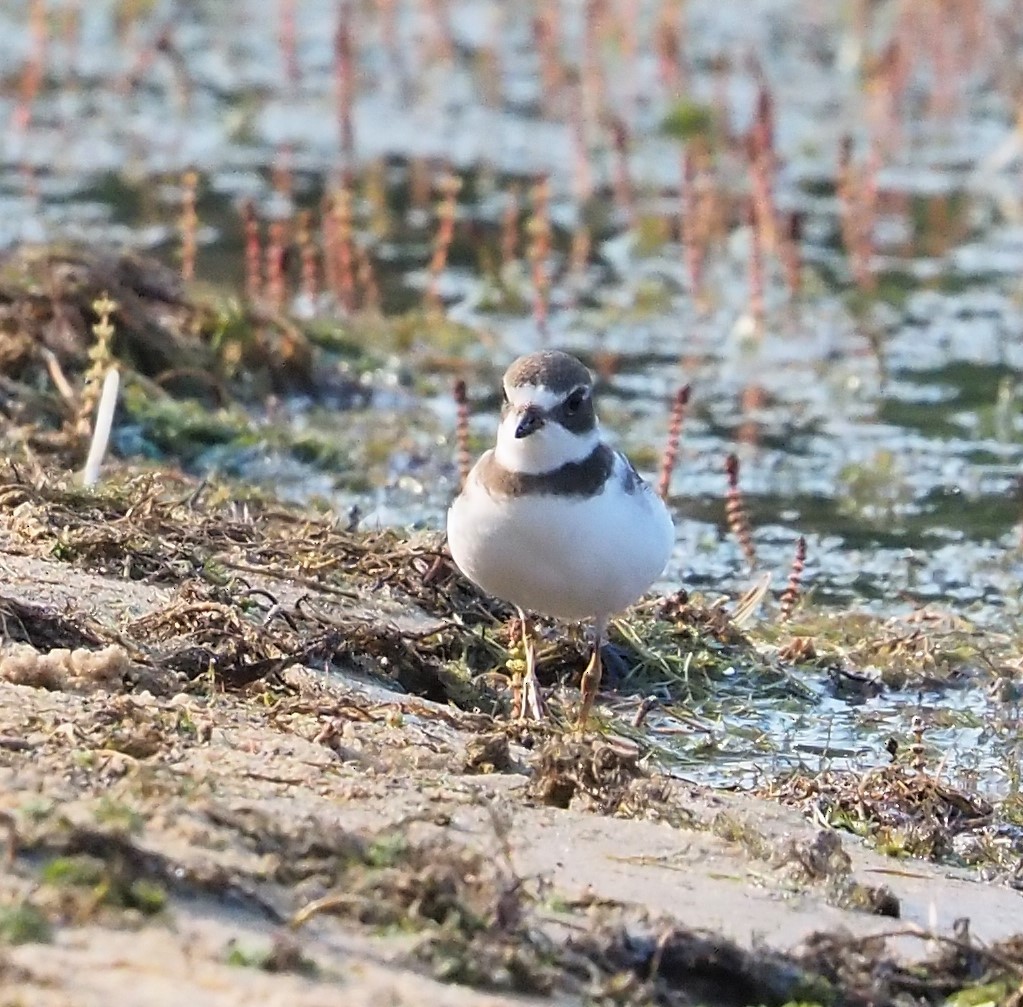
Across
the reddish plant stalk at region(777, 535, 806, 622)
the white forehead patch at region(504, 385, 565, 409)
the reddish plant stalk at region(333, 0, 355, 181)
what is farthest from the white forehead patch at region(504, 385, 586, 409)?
the reddish plant stalk at region(333, 0, 355, 181)

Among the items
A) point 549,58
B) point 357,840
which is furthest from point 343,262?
point 357,840

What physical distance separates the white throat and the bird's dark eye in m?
0.08

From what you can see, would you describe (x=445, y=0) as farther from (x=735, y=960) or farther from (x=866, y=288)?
(x=735, y=960)

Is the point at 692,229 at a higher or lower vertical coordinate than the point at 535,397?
higher

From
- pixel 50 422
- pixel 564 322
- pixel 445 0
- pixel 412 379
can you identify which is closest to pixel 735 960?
pixel 50 422

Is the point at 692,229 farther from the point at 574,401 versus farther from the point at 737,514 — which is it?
the point at 574,401

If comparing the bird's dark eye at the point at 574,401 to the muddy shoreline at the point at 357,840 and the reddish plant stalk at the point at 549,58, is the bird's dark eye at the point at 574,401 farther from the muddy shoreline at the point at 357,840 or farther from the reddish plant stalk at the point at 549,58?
the reddish plant stalk at the point at 549,58

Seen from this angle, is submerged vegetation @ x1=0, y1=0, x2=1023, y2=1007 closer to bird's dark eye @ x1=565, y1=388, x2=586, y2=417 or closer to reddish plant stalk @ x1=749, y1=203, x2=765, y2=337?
reddish plant stalk @ x1=749, y1=203, x2=765, y2=337

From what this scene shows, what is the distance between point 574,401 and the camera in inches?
205

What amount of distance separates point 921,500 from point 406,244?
4.45 meters

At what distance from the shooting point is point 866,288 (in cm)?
1138

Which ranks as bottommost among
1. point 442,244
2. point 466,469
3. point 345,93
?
point 466,469

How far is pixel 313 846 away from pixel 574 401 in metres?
1.82

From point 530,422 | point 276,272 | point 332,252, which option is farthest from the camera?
point 332,252
